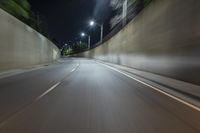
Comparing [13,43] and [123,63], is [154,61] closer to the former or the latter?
[13,43]

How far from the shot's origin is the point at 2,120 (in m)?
7.29

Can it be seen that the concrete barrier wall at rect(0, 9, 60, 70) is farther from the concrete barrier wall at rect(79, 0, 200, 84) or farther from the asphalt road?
the asphalt road

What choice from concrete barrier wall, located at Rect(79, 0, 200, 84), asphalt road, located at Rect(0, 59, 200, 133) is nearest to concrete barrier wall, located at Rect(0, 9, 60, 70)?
concrete barrier wall, located at Rect(79, 0, 200, 84)

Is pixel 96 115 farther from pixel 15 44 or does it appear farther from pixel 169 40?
pixel 15 44

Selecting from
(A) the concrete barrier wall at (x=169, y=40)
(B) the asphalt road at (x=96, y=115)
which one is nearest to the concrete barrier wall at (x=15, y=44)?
(A) the concrete barrier wall at (x=169, y=40)

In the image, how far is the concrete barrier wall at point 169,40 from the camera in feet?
47.7

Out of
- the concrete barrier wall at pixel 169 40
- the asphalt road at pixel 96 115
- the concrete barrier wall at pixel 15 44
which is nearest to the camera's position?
the asphalt road at pixel 96 115

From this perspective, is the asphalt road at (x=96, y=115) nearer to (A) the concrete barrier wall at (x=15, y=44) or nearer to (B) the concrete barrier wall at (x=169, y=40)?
(B) the concrete barrier wall at (x=169, y=40)

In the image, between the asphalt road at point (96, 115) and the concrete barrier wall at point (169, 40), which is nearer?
the asphalt road at point (96, 115)

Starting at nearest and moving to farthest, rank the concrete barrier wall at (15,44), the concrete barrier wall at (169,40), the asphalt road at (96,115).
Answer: the asphalt road at (96,115) → the concrete barrier wall at (169,40) → the concrete barrier wall at (15,44)

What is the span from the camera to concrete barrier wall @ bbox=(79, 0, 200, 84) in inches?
572

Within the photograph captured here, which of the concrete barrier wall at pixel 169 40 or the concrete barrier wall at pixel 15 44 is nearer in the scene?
the concrete barrier wall at pixel 169 40

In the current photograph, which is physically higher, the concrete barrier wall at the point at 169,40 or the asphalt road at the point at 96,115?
the concrete barrier wall at the point at 169,40

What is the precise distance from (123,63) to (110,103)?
2880 cm
